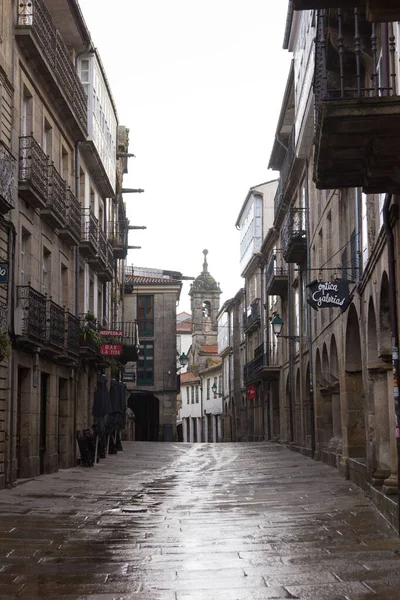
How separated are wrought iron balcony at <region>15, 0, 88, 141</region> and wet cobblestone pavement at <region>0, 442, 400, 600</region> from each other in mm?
9107

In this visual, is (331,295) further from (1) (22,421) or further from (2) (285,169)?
(2) (285,169)

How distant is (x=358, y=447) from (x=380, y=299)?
20.7 ft

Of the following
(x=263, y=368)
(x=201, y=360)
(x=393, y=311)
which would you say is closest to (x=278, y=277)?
(x=263, y=368)

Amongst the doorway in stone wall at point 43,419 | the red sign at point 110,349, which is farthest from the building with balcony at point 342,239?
the doorway in stone wall at point 43,419

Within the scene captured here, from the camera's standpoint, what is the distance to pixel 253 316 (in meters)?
50.8

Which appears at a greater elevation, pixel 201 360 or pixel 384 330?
pixel 201 360

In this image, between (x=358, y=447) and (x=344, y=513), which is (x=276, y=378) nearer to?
(x=358, y=447)

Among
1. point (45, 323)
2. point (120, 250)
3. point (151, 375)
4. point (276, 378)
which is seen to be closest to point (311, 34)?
point (45, 323)

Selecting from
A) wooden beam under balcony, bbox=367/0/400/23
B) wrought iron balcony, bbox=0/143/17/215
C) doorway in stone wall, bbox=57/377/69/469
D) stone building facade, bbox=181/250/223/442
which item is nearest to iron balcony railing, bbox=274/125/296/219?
doorway in stone wall, bbox=57/377/69/469

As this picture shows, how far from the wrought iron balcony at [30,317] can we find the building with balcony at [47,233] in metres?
0.03

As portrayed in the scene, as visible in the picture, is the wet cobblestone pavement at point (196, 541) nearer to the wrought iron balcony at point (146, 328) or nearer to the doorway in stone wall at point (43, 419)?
the doorway in stone wall at point (43, 419)

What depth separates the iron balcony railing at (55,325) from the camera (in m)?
21.1

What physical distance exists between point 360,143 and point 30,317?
11.2 meters

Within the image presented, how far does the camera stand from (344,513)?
12.6 metres
